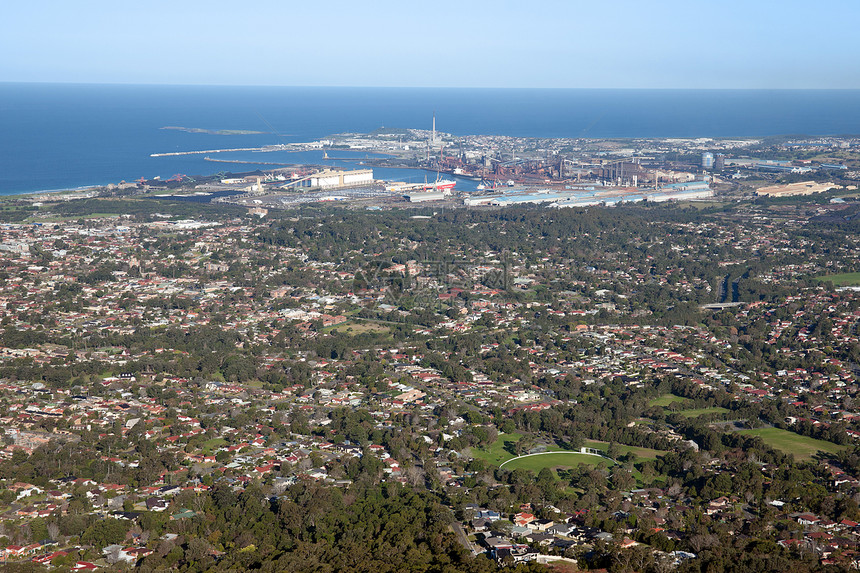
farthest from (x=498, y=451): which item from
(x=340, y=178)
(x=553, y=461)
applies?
(x=340, y=178)

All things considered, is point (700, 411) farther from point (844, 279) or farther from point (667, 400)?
point (844, 279)

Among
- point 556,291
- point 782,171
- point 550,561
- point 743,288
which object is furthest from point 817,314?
point 782,171

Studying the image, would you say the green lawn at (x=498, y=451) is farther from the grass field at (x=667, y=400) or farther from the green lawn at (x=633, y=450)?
the grass field at (x=667, y=400)

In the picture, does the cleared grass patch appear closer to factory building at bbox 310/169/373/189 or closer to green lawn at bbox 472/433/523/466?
green lawn at bbox 472/433/523/466

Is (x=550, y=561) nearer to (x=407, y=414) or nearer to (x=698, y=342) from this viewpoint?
(x=407, y=414)

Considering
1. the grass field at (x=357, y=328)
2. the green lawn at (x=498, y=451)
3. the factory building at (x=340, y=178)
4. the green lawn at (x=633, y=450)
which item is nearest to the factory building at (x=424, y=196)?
the factory building at (x=340, y=178)
